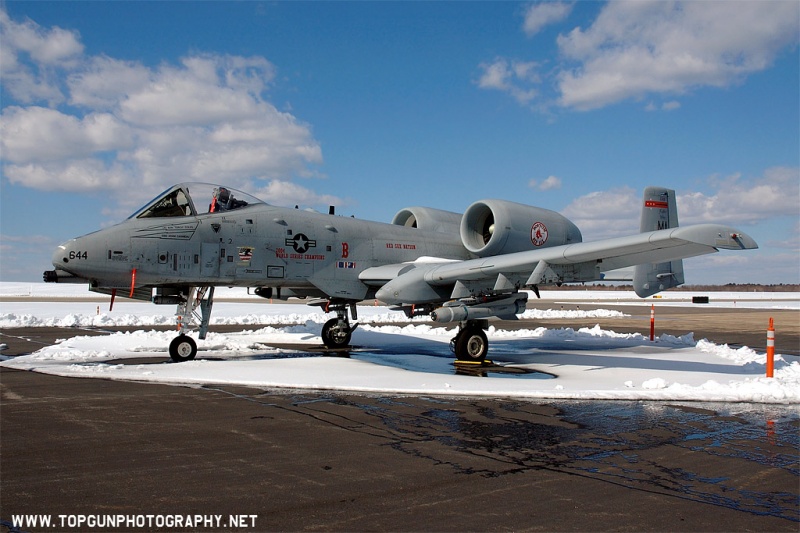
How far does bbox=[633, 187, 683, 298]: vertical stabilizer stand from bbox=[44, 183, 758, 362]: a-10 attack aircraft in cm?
3

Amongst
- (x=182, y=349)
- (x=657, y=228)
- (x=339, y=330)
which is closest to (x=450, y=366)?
(x=339, y=330)

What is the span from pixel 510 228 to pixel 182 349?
7.48m

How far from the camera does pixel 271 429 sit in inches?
250

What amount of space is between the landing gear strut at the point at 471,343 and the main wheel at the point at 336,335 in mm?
3748

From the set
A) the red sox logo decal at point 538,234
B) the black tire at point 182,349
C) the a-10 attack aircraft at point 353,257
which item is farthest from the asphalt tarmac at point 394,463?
the red sox logo decal at point 538,234

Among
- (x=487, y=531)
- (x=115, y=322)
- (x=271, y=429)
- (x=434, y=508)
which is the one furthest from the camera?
(x=115, y=322)

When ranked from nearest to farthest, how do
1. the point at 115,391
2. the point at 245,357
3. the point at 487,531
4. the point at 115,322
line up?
the point at 487,531
the point at 115,391
the point at 245,357
the point at 115,322

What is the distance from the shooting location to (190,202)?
11.9 m

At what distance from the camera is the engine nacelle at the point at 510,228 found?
13.8 meters

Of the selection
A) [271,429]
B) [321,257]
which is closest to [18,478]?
[271,429]

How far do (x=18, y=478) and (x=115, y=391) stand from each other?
13.8 feet

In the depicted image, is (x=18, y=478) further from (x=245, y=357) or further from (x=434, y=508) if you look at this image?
(x=245, y=357)

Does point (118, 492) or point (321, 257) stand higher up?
point (321, 257)

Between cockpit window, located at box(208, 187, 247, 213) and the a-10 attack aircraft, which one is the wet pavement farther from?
cockpit window, located at box(208, 187, 247, 213)
